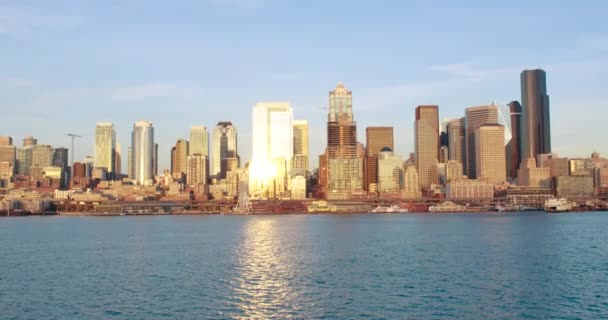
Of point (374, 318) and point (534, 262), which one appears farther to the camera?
point (534, 262)

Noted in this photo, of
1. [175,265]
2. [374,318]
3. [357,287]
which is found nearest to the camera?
[374,318]

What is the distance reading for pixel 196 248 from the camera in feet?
245

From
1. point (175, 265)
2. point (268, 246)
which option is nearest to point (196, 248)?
point (268, 246)

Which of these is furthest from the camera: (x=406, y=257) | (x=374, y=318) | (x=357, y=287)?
(x=406, y=257)

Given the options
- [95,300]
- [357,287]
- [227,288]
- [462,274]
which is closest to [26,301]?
[95,300]

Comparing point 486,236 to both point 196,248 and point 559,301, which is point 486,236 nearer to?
point 196,248

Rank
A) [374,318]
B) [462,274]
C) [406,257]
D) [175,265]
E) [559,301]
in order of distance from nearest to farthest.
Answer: [374,318] < [559,301] < [462,274] < [175,265] < [406,257]

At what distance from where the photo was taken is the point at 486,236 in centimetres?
9206

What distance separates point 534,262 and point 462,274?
1133 cm

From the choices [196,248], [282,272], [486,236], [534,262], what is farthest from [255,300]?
[486,236]

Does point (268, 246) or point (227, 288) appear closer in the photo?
point (227, 288)

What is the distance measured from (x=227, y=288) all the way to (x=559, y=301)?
70.3ft

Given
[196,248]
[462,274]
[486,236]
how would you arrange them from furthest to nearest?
[486,236]
[196,248]
[462,274]

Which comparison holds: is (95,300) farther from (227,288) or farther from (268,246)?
(268,246)
